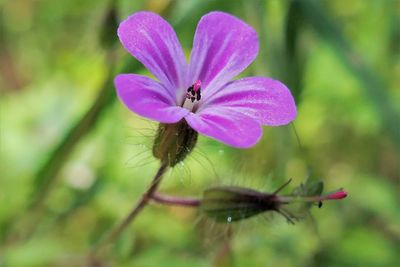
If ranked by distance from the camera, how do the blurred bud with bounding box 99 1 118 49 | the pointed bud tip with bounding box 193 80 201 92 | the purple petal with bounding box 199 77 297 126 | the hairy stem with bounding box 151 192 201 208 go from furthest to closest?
the blurred bud with bounding box 99 1 118 49, the hairy stem with bounding box 151 192 201 208, the pointed bud tip with bounding box 193 80 201 92, the purple petal with bounding box 199 77 297 126

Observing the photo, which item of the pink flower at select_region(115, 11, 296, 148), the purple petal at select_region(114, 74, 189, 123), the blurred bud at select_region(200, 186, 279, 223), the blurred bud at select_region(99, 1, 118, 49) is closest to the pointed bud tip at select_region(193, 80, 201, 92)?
the pink flower at select_region(115, 11, 296, 148)

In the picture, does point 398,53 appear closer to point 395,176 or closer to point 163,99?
point 395,176

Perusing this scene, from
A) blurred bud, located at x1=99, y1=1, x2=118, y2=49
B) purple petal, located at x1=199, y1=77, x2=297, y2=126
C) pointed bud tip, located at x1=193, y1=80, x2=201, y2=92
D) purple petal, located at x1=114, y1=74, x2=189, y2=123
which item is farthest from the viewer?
blurred bud, located at x1=99, y1=1, x2=118, y2=49

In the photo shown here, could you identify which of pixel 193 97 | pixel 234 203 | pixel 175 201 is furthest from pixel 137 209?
pixel 193 97

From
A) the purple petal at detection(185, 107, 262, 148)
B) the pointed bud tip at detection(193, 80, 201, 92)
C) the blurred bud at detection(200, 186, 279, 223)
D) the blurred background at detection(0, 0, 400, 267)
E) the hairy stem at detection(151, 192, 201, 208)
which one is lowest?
the blurred background at detection(0, 0, 400, 267)

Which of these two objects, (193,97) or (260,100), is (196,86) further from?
(260,100)

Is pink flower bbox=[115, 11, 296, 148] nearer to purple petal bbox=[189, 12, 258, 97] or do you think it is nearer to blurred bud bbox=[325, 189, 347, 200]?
purple petal bbox=[189, 12, 258, 97]

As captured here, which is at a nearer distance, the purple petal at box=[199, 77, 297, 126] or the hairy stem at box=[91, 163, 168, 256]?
the purple petal at box=[199, 77, 297, 126]
